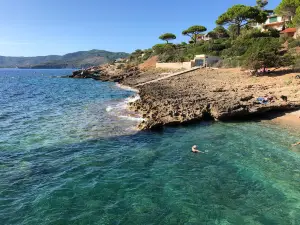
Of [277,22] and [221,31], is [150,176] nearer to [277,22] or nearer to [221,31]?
[277,22]

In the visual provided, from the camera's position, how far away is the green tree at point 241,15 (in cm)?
7331

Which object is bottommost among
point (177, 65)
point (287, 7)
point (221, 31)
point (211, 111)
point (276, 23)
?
point (211, 111)

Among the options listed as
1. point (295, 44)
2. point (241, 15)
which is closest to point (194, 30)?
point (241, 15)

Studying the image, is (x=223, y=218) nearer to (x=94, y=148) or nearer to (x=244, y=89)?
(x=94, y=148)

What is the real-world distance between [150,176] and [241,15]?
74065 millimetres

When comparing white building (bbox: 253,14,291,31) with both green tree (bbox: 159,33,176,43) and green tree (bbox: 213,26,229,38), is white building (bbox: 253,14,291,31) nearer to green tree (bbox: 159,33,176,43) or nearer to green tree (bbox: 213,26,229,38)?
green tree (bbox: 213,26,229,38)

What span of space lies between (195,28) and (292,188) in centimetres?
9734

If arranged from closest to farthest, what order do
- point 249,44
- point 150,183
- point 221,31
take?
point 150,183, point 249,44, point 221,31

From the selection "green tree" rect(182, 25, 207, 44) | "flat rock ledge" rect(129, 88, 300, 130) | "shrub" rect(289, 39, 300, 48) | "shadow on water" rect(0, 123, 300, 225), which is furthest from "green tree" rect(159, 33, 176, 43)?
"shadow on water" rect(0, 123, 300, 225)

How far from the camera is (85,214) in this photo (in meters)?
9.66

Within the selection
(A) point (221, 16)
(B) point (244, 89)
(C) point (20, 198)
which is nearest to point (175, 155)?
(C) point (20, 198)

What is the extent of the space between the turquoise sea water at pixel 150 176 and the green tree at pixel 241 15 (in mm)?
62527

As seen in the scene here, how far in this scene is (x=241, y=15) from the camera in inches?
2938

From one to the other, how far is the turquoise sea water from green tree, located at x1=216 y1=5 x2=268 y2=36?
62527mm
